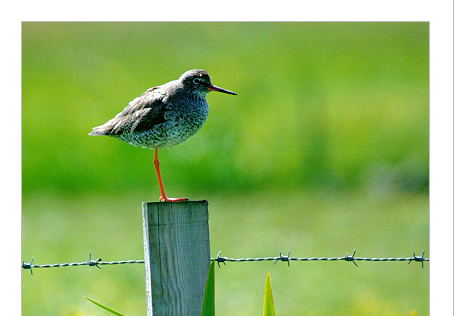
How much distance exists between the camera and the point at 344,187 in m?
15.0

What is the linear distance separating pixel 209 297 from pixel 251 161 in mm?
10513

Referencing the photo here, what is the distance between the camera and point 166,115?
4820 mm

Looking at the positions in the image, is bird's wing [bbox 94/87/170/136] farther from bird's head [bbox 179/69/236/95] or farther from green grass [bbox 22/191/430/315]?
green grass [bbox 22/191/430/315]

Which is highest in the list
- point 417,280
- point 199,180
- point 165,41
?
point 165,41

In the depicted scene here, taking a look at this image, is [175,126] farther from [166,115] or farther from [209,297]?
[209,297]

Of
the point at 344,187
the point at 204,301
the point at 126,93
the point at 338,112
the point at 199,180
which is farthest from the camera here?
the point at 344,187

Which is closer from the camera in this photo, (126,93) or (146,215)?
(146,215)

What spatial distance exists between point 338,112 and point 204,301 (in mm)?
11137

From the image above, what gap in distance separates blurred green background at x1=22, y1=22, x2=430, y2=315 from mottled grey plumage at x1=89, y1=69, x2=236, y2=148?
5.38 metres

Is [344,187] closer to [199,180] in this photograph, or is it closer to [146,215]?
[199,180]

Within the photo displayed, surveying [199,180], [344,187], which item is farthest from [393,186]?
[199,180]

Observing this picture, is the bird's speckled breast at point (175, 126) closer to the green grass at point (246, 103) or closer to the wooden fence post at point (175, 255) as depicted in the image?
the wooden fence post at point (175, 255)

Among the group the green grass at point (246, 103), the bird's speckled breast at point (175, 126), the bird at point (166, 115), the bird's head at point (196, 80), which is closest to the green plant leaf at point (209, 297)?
the bird at point (166, 115)

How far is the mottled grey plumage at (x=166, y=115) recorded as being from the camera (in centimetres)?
481
